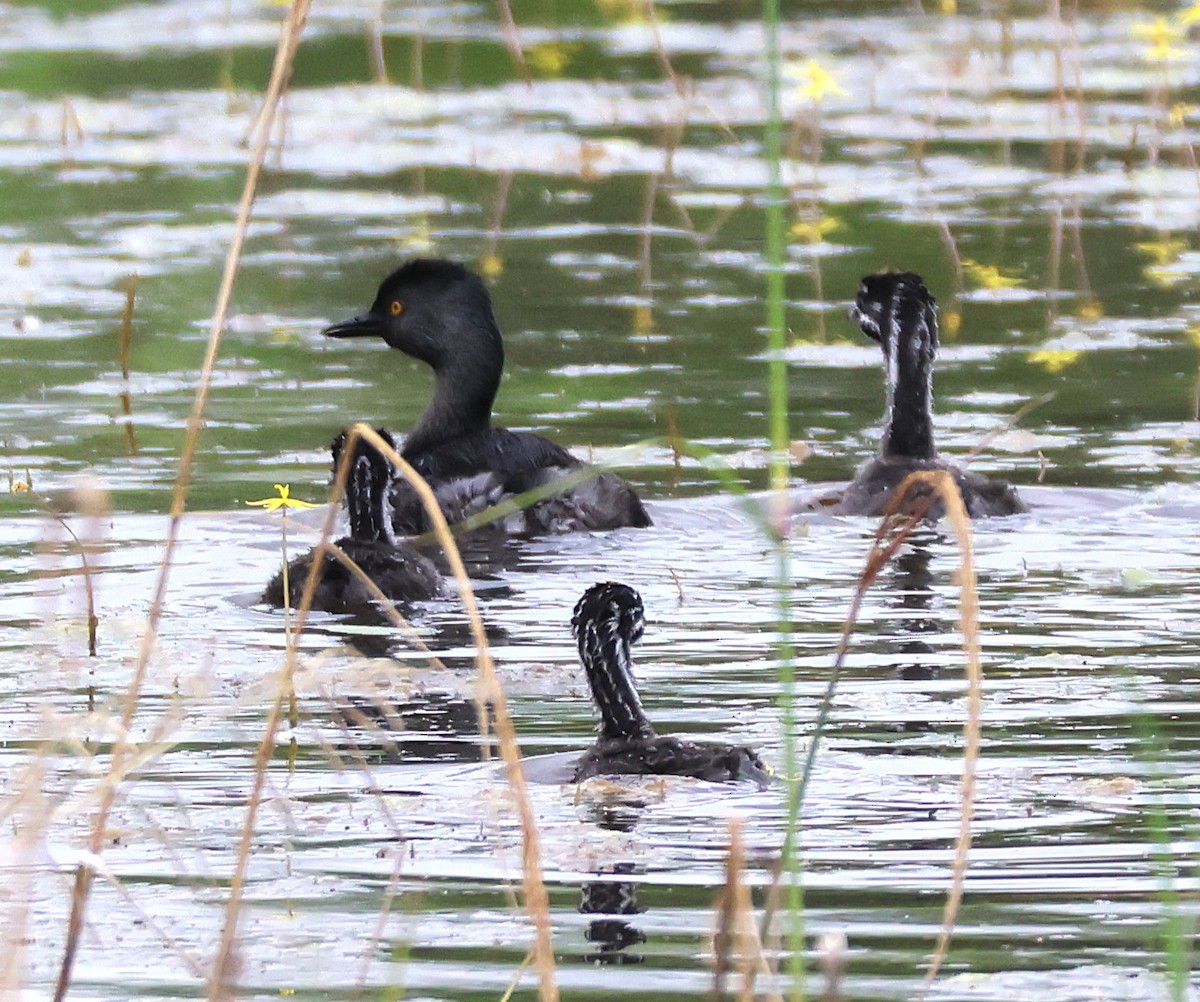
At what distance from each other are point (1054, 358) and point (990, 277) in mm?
2359

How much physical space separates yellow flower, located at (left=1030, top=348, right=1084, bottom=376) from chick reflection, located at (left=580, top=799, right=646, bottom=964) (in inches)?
307

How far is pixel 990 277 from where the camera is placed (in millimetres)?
17062

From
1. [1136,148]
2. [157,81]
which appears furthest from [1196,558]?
[157,81]

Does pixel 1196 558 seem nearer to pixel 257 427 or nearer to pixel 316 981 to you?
pixel 257 427

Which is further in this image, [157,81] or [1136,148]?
[157,81]

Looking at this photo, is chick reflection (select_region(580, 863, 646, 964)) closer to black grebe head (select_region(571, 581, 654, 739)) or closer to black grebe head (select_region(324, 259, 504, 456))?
black grebe head (select_region(571, 581, 654, 739))

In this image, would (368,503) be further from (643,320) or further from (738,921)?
(738,921)

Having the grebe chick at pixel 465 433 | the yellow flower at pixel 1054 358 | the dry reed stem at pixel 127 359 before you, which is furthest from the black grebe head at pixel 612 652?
the yellow flower at pixel 1054 358

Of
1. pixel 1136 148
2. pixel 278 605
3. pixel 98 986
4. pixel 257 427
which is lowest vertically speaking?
pixel 98 986

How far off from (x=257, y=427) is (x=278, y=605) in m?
3.30

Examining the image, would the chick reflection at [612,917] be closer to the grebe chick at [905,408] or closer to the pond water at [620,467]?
the pond water at [620,467]

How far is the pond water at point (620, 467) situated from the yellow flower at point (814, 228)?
0.10 m

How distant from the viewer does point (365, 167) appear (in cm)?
2242

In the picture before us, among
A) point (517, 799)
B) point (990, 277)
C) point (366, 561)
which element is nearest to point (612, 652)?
point (366, 561)
